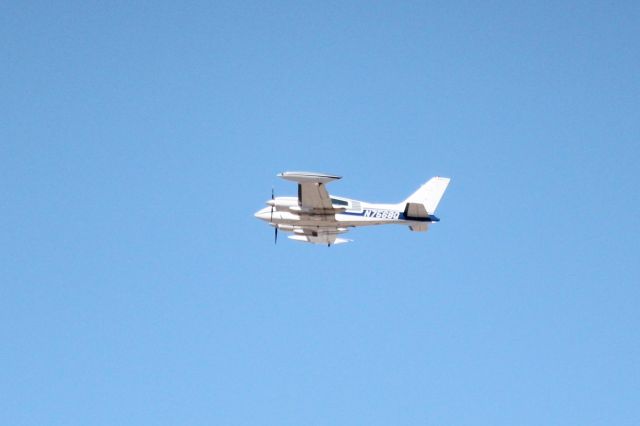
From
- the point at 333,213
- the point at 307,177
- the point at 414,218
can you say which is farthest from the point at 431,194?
the point at 307,177

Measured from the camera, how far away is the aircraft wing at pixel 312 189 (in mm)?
82688

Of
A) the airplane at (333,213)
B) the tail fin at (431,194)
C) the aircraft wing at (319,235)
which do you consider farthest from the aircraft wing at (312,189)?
the tail fin at (431,194)

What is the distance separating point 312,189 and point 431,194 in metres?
13.2

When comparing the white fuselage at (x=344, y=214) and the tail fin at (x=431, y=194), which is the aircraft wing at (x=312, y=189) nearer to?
the white fuselage at (x=344, y=214)

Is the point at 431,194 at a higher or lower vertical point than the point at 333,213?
higher

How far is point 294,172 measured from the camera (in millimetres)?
82938

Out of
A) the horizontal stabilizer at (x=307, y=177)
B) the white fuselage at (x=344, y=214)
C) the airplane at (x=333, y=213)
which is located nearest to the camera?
the horizontal stabilizer at (x=307, y=177)

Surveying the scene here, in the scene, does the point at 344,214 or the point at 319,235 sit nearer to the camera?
the point at 344,214

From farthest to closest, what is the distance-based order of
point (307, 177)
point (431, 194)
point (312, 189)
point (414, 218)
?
point (431, 194) → point (414, 218) → point (312, 189) → point (307, 177)

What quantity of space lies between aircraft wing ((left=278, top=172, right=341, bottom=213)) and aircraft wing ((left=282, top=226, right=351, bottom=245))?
3732 millimetres

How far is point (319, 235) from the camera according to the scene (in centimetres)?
9288

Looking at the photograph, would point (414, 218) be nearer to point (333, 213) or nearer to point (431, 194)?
point (431, 194)

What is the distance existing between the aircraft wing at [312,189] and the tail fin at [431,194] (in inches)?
353

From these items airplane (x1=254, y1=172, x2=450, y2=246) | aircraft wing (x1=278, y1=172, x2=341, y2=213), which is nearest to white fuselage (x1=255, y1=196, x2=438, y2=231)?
airplane (x1=254, y1=172, x2=450, y2=246)
